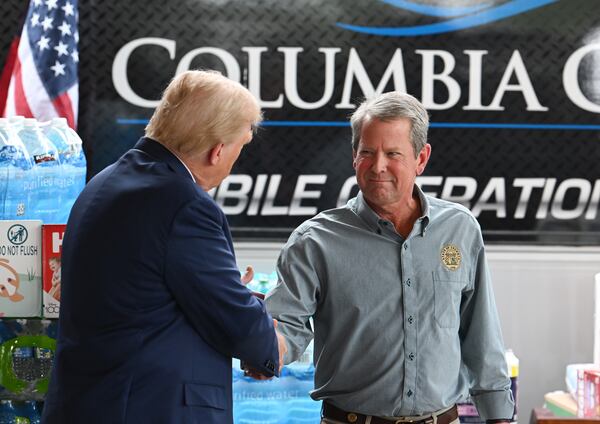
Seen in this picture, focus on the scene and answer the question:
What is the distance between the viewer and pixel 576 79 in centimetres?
435

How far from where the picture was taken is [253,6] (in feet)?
14.3

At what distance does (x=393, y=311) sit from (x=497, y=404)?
0.36 metres

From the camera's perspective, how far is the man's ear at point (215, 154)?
212 cm

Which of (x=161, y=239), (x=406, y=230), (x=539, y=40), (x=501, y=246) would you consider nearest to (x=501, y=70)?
(x=539, y=40)

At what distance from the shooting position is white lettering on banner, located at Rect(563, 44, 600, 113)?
4344 mm

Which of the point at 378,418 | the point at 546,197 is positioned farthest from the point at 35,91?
the point at 378,418

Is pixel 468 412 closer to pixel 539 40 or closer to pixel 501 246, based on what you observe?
pixel 501 246

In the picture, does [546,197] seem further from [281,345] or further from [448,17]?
[281,345]

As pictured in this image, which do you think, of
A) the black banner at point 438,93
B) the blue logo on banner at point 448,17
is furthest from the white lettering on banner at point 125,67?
the blue logo on banner at point 448,17

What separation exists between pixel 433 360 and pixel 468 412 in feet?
6.28

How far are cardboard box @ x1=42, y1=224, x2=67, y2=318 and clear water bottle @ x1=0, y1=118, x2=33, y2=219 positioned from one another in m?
0.26

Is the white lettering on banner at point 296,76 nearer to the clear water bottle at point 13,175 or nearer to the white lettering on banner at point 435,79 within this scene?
the white lettering on banner at point 435,79

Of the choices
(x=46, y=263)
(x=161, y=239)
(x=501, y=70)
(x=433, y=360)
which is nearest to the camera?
(x=161, y=239)

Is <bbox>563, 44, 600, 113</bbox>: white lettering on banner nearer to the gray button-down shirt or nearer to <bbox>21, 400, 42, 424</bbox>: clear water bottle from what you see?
the gray button-down shirt
